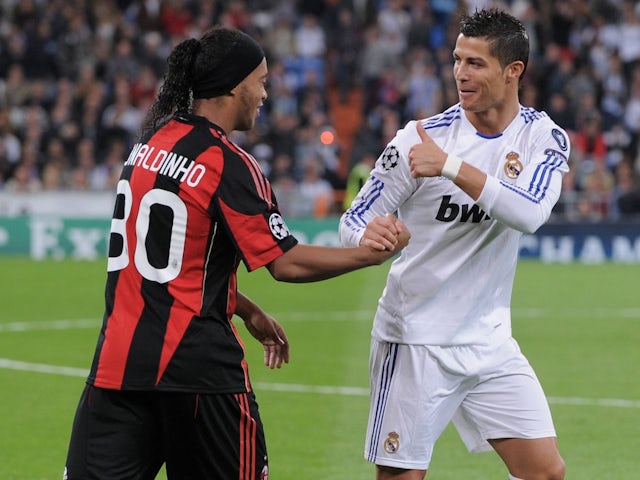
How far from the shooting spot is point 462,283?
554cm

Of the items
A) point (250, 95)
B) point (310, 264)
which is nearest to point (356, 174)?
point (250, 95)

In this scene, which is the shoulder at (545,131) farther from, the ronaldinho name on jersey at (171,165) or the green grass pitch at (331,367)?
the green grass pitch at (331,367)

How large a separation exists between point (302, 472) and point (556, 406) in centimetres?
293

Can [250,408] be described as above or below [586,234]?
below

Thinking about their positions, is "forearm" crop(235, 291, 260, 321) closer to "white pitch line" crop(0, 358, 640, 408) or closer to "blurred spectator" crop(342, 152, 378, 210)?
"white pitch line" crop(0, 358, 640, 408)

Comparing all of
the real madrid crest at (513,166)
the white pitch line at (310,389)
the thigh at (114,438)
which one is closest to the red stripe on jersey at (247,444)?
the thigh at (114,438)

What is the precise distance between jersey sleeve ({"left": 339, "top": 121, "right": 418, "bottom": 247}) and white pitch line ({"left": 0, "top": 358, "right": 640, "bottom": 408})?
5.27m

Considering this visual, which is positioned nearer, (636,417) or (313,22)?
(636,417)

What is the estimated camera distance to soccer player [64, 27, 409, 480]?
4535mm

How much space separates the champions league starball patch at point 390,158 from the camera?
540 cm

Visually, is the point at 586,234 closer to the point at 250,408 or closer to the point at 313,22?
the point at 313,22

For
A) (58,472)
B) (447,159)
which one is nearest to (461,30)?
(447,159)

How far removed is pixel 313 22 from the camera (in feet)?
87.9

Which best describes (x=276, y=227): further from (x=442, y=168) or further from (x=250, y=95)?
(x=442, y=168)
